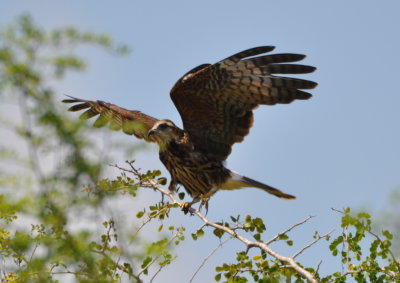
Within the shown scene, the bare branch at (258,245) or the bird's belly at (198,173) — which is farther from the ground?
the bird's belly at (198,173)

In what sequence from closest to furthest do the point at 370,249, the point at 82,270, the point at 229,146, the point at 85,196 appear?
the point at 85,196 < the point at 82,270 < the point at 370,249 < the point at 229,146

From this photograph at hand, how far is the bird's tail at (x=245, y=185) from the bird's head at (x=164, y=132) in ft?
2.44

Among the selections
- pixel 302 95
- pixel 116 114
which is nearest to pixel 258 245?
pixel 302 95

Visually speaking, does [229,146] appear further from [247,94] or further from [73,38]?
[73,38]

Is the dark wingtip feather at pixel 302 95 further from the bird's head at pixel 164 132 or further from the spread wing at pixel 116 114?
the spread wing at pixel 116 114

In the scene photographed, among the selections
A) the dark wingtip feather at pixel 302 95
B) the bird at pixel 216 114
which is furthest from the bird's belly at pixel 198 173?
the dark wingtip feather at pixel 302 95

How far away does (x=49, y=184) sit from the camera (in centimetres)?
282

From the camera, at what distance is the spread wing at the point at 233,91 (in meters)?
6.77

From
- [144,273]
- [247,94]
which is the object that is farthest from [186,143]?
[144,273]

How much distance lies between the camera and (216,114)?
7.20m

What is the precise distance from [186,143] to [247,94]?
0.92 m

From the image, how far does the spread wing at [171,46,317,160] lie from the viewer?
6.77m

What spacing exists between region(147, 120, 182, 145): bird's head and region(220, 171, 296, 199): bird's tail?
745 millimetres

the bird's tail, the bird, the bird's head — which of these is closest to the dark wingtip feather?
the bird
